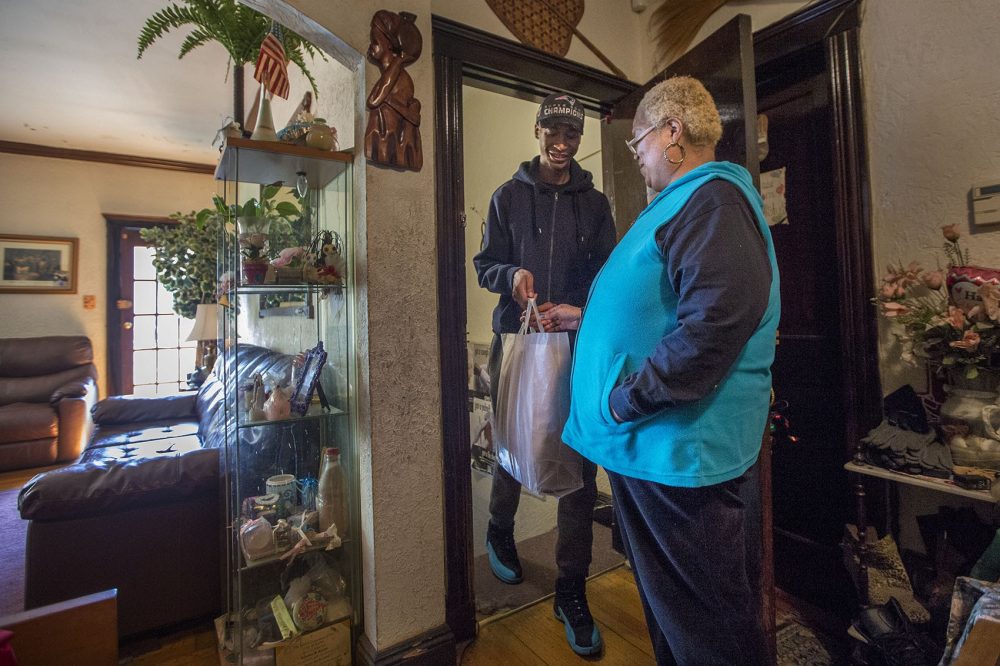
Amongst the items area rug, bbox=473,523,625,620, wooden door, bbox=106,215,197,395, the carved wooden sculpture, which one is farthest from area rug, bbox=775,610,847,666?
wooden door, bbox=106,215,197,395

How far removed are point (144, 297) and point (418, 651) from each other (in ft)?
18.4

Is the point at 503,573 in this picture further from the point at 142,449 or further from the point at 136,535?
the point at 142,449

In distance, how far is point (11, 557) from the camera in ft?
8.61

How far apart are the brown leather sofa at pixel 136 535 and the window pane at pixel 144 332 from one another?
14.7 ft

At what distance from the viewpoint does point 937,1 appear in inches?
59.3

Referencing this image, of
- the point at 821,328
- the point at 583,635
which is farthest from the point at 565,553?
the point at 821,328

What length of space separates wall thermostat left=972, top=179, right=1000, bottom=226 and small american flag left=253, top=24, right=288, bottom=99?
80.3 inches

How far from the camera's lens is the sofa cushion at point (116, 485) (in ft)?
5.45

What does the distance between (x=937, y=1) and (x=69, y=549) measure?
3218mm

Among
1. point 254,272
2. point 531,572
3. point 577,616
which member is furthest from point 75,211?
point 577,616

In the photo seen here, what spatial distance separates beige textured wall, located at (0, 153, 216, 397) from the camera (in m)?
4.92

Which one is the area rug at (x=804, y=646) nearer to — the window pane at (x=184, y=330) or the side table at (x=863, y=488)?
the side table at (x=863, y=488)

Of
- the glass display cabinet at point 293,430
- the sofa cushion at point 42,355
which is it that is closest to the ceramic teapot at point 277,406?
the glass display cabinet at point 293,430

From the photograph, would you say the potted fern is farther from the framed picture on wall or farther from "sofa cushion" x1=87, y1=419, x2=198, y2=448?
the framed picture on wall
